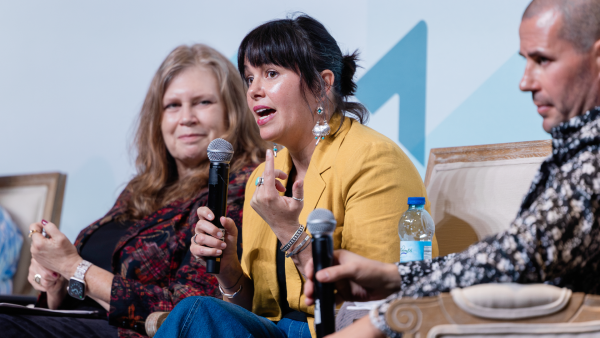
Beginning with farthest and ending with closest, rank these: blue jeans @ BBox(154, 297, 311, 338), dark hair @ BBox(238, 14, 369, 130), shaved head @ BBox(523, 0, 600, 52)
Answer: dark hair @ BBox(238, 14, 369, 130) < blue jeans @ BBox(154, 297, 311, 338) < shaved head @ BBox(523, 0, 600, 52)

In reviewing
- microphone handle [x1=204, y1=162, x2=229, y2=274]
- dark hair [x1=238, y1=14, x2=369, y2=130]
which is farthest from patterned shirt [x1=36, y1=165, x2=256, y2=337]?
dark hair [x1=238, y1=14, x2=369, y2=130]

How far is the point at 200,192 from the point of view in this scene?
2.01 metres

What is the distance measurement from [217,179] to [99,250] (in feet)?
2.98

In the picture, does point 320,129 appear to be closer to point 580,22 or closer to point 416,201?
point 416,201

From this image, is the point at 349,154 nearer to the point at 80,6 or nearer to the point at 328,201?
the point at 328,201

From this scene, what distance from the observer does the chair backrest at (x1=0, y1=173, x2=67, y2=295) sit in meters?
2.73

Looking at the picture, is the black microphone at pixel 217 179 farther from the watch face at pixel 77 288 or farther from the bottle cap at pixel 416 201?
the watch face at pixel 77 288

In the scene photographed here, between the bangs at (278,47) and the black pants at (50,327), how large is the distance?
3.20 ft

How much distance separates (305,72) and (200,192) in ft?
2.20

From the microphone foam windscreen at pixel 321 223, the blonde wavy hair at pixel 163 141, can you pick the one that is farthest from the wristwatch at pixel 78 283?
the microphone foam windscreen at pixel 321 223

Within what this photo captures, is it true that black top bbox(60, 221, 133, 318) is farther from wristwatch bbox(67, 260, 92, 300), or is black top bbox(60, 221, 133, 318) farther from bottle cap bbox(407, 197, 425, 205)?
bottle cap bbox(407, 197, 425, 205)

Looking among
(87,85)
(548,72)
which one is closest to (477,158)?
(548,72)

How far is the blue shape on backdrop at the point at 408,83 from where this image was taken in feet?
7.09

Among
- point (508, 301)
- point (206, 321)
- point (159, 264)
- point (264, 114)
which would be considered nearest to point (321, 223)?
point (508, 301)
